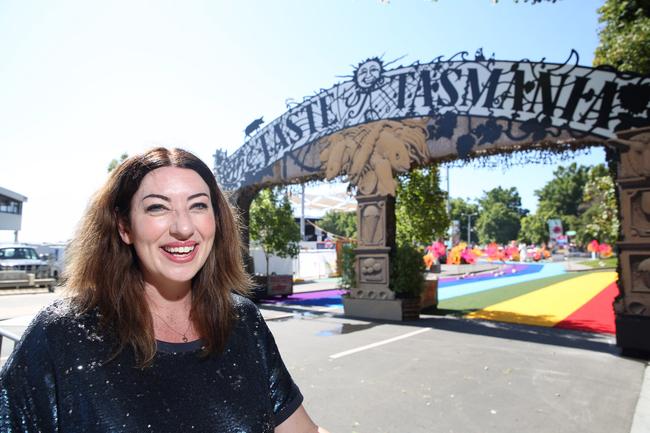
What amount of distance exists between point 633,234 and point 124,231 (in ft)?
25.4

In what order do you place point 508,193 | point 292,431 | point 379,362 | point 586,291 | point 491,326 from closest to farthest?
1. point 292,431
2. point 379,362
3. point 491,326
4. point 586,291
5. point 508,193

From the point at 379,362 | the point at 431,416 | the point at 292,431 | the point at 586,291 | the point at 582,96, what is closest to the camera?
the point at 292,431

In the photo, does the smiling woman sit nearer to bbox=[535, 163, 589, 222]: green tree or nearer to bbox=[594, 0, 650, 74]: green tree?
bbox=[594, 0, 650, 74]: green tree

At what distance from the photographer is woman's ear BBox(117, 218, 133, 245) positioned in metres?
1.44

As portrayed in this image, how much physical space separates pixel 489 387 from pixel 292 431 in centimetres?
393

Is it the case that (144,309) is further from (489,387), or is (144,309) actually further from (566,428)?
(489,387)

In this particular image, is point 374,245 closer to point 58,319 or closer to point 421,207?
point 421,207

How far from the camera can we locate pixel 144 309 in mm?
1359

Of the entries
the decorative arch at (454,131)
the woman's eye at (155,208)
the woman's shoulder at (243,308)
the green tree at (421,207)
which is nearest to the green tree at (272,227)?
the decorative arch at (454,131)

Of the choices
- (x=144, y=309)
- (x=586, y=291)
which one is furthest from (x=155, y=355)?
(x=586, y=291)

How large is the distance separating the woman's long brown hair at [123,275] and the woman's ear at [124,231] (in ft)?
0.03

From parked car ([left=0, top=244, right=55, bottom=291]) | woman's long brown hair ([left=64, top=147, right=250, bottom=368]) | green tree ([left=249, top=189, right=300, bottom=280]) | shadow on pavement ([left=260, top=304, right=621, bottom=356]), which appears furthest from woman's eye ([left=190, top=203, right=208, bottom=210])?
parked car ([left=0, top=244, right=55, bottom=291])

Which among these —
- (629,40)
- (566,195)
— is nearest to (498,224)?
(566,195)

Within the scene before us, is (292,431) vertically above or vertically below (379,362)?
above
